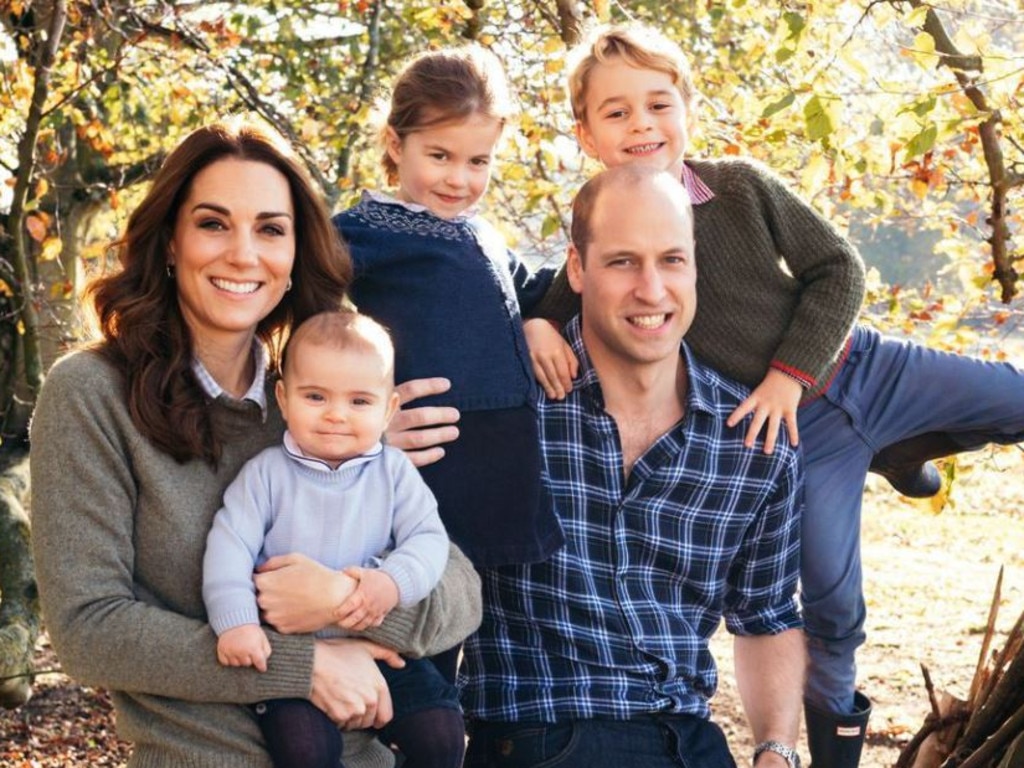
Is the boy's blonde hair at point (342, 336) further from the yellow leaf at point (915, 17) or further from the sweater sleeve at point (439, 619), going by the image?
the yellow leaf at point (915, 17)

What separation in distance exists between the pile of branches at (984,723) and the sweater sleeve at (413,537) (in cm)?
131

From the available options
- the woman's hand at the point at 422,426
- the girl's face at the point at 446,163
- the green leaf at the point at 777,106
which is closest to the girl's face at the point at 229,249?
the woman's hand at the point at 422,426

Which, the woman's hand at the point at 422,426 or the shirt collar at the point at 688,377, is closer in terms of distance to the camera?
the woman's hand at the point at 422,426

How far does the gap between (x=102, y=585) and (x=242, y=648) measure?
30cm

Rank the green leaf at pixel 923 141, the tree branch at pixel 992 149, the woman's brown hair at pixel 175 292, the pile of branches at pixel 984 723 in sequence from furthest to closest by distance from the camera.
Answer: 1. the tree branch at pixel 992 149
2. the green leaf at pixel 923 141
3. the pile of branches at pixel 984 723
4. the woman's brown hair at pixel 175 292

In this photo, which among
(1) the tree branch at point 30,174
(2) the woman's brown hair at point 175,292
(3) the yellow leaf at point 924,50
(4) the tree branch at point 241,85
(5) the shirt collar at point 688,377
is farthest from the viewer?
(4) the tree branch at point 241,85

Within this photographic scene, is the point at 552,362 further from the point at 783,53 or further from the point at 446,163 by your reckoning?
the point at 783,53

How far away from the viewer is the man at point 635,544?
321cm

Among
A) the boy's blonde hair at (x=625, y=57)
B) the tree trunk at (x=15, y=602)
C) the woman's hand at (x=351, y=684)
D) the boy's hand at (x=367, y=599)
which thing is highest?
the boy's blonde hair at (x=625, y=57)

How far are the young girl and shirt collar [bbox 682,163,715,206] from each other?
0.56 m

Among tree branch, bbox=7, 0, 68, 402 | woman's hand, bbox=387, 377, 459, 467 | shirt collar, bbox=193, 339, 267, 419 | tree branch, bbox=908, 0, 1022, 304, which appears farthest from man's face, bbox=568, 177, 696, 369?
tree branch, bbox=7, 0, 68, 402

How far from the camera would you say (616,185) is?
3301mm

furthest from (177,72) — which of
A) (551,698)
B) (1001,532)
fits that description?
(1001,532)

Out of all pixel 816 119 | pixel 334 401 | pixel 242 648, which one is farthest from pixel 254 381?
pixel 816 119
